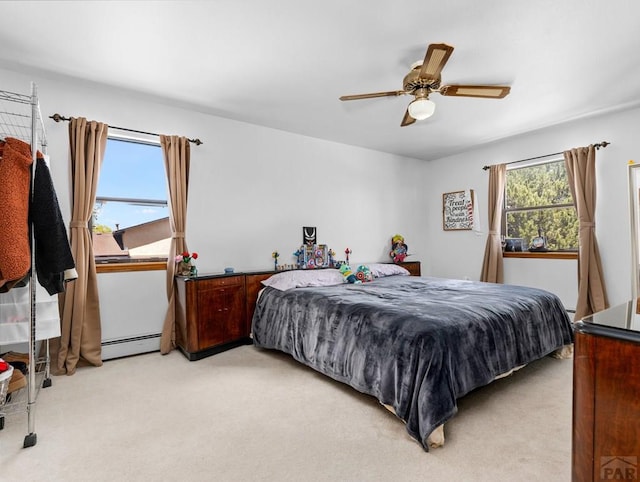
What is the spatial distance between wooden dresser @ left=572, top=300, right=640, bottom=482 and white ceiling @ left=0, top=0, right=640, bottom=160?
2046 mm

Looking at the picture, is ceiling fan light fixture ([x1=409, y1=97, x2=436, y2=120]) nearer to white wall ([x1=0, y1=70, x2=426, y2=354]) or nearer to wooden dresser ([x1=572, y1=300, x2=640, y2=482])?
wooden dresser ([x1=572, y1=300, x2=640, y2=482])

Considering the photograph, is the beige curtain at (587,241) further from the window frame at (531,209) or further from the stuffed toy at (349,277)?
the stuffed toy at (349,277)

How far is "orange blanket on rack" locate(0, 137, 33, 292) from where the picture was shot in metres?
1.75

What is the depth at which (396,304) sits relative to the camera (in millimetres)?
2506

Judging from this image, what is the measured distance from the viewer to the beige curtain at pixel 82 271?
2.86 m

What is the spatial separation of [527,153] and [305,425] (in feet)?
14.9

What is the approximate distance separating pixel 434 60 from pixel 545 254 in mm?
3432

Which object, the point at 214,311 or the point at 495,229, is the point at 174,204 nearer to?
the point at 214,311

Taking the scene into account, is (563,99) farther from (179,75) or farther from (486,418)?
(179,75)

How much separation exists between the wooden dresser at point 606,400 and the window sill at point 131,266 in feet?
11.5

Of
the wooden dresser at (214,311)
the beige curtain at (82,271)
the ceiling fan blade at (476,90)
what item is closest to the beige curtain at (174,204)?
the wooden dresser at (214,311)

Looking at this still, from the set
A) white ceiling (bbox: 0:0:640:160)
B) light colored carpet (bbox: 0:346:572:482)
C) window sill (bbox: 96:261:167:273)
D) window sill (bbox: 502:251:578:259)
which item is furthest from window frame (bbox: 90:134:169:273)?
window sill (bbox: 502:251:578:259)

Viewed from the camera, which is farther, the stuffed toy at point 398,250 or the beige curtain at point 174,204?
the stuffed toy at point 398,250

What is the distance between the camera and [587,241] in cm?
384
